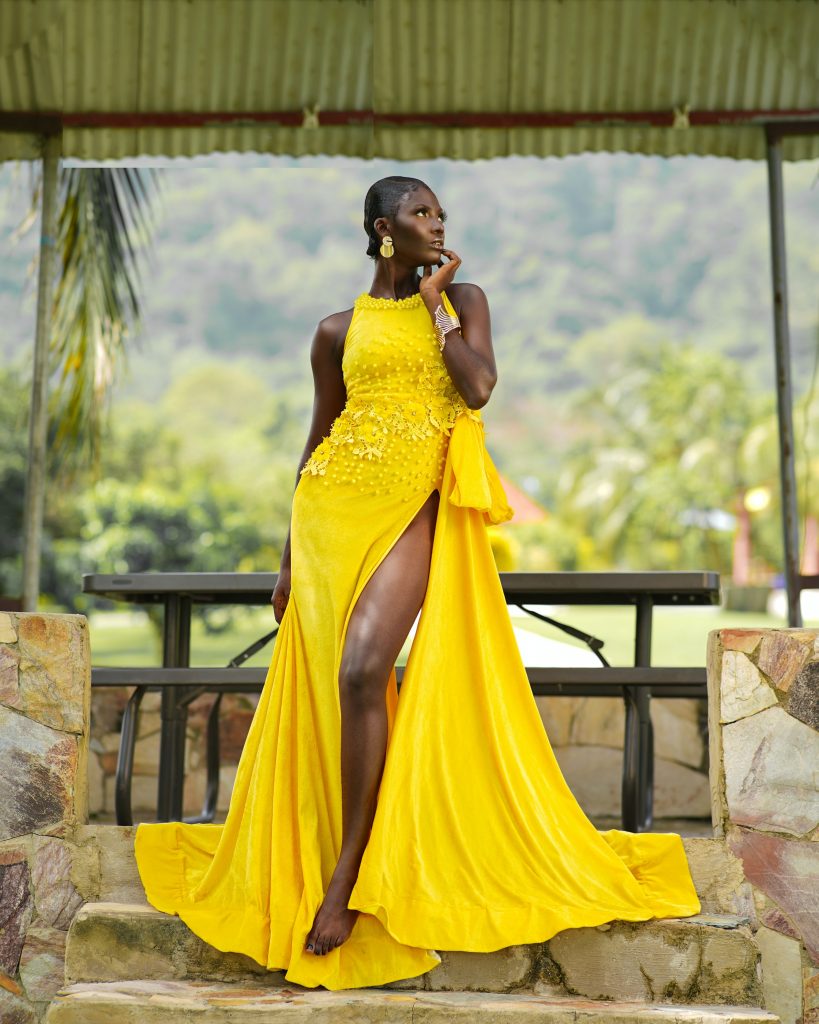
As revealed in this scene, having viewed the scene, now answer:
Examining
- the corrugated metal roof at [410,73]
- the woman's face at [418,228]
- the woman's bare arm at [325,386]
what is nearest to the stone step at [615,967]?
the woman's bare arm at [325,386]

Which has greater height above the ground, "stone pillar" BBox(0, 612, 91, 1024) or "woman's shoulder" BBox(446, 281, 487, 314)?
"woman's shoulder" BBox(446, 281, 487, 314)

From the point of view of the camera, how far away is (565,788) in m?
3.06

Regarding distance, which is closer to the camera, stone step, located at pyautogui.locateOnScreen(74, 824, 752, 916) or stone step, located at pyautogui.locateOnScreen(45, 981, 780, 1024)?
stone step, located at pyautogui.locateOnScreen(45, 981, 780, 1024)

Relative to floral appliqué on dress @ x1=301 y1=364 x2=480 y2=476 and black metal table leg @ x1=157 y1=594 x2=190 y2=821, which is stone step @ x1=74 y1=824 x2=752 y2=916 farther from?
floral appliqué on dress @ x1=301 y1=364 x2=480 y2=476

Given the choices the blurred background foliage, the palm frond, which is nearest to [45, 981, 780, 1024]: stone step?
the palm frond

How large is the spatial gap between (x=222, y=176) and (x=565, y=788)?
60240mm

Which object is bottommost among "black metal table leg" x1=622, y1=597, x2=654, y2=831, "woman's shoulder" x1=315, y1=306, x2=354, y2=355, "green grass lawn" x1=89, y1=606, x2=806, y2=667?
"green grass lawn" x1=89, y1=606, x2=806, y2=667

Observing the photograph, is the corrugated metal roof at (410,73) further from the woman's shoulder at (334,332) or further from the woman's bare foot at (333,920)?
the woman's bare foot at (333,920)

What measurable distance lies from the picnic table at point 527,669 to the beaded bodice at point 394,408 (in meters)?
0.81

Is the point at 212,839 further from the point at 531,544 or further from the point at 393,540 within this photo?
the point at 531,544

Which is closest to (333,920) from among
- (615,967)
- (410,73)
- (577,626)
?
(615,967)

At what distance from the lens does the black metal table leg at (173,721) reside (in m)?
4.03

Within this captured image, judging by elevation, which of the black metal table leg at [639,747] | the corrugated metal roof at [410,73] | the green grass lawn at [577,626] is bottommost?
the green grass lawn at [577,626]

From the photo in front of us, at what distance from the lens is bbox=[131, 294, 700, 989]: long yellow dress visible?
2.87 metres
